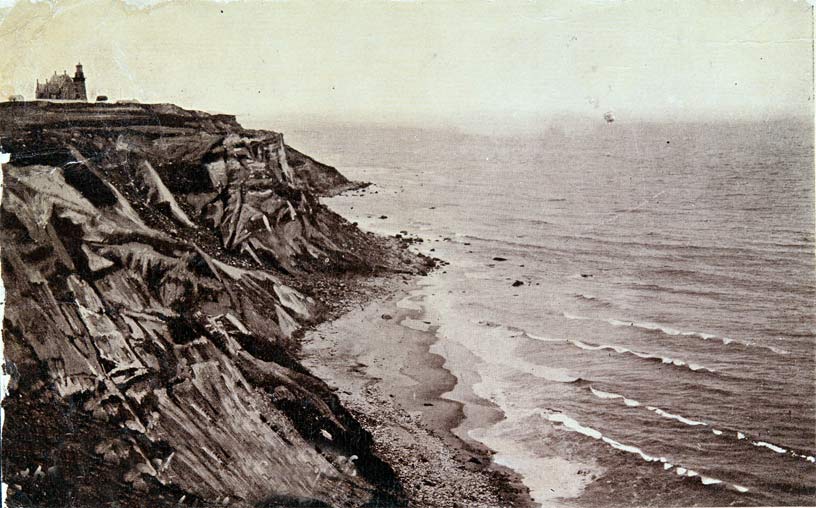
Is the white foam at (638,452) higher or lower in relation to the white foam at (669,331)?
lower

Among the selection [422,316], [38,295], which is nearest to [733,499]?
[422,316]

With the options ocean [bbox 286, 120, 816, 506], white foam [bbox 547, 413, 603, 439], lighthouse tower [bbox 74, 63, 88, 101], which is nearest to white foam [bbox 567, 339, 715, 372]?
ocean [bbox 286, 120, 816, 506]

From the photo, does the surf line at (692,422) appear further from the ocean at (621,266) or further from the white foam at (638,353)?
the white foam at (638,353)

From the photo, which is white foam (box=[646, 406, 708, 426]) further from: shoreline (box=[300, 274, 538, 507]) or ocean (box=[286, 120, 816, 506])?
shoreline (box=[300, 274, 538, 507])

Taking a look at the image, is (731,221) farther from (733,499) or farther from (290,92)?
(290,92)

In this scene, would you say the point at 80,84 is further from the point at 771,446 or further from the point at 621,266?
the point at 771,446

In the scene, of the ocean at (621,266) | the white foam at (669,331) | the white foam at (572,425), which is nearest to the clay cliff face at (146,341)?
the ocean at (621,266)

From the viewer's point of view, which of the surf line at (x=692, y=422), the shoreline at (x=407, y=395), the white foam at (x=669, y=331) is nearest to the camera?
the shoreline at (x=407, y=395)
